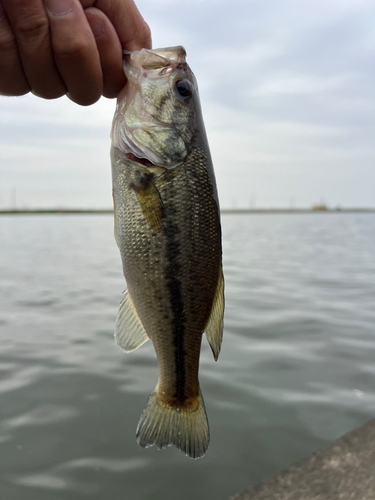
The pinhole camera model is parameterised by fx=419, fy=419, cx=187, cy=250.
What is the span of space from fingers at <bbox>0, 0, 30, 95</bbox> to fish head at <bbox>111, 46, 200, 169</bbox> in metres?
0.48

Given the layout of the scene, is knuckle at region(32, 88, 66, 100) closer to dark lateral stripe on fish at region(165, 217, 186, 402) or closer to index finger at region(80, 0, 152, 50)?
index finger at region(80, 0, 152, 50)

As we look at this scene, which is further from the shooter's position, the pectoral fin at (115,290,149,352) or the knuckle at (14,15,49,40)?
the pectoral fin at (115,290,149,352)

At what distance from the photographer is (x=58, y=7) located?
1689 mm

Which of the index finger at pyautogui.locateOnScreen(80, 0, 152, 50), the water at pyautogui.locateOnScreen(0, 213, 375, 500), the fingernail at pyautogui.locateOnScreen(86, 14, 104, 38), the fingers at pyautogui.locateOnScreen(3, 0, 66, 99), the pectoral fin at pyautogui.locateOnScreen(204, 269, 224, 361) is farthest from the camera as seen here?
the water at pyautogui.locateOnScreen(0, 213, 375, 500)

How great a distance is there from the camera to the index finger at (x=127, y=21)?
1.99 meters

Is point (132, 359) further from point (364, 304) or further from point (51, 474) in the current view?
point (364, 304)

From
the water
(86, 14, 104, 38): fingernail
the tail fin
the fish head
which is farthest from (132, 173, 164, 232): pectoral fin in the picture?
the water

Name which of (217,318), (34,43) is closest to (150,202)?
(217,318)

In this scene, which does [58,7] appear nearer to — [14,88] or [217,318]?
[14,88]

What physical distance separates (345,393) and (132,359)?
9.65ft

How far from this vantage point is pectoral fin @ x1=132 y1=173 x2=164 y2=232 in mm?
1974

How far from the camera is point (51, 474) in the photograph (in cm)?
370

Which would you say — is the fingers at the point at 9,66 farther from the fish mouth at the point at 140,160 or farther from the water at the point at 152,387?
the water at the point at 152,387

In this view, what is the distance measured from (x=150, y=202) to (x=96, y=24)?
831 mm
